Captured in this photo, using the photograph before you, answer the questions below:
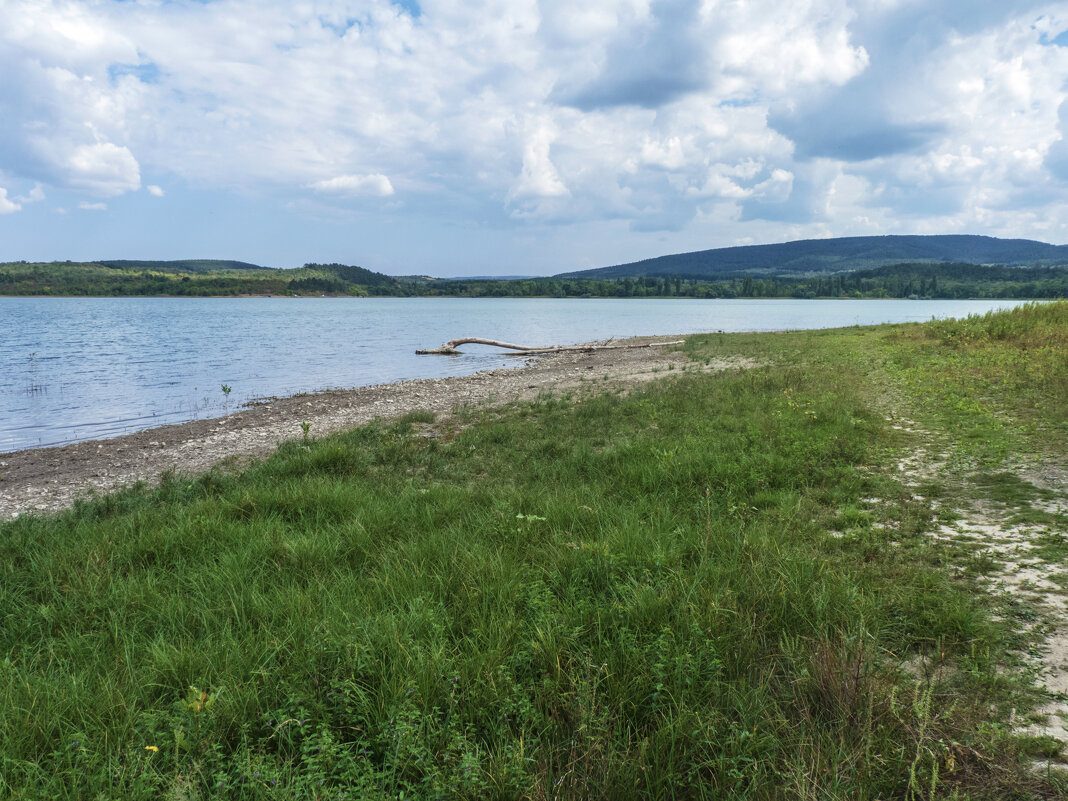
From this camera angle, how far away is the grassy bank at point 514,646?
2783 millimetres

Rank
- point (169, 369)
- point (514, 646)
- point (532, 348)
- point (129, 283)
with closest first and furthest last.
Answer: point (514, 646)
point (169, 369)
point (532, 348)
point (129, 283)

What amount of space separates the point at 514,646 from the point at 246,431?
49.7 feet

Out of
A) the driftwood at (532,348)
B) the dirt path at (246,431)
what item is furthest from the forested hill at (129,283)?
the dirt path at (246,431)

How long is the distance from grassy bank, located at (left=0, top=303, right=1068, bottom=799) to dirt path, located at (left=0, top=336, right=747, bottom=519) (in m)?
4.30

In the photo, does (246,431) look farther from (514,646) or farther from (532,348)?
(532,348)

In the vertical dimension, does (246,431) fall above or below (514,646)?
below

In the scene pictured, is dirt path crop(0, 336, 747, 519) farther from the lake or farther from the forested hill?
the forested hill

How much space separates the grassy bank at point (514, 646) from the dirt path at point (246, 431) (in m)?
4.30

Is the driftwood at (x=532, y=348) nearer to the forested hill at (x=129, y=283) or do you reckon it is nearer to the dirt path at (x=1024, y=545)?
the dirt path at (x=1024, y=545)

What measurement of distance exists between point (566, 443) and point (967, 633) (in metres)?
7.88

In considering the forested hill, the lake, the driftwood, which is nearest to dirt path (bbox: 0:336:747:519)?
the lake

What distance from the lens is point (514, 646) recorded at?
12.1 feet

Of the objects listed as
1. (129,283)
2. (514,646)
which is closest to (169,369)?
(514,646)

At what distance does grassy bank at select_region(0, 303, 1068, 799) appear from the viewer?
278cm
